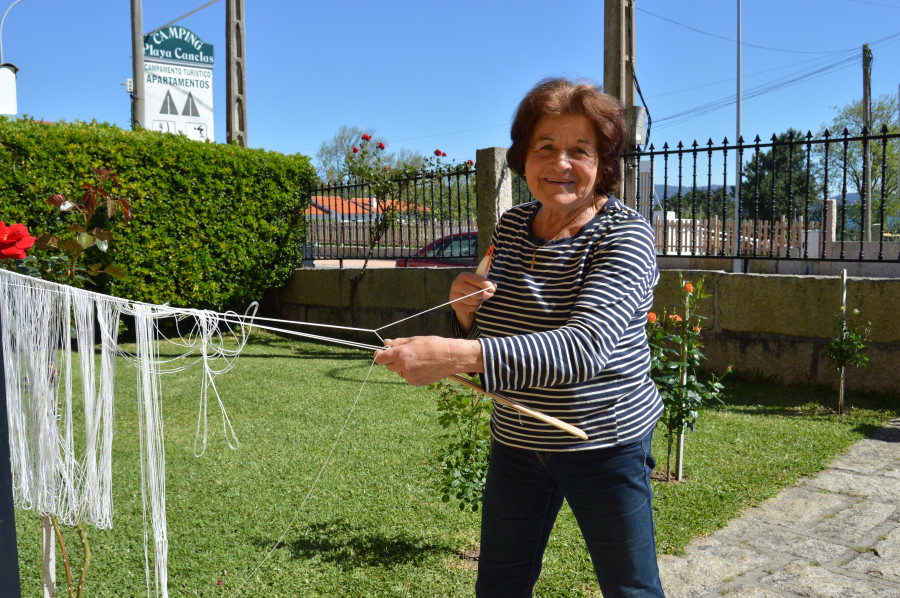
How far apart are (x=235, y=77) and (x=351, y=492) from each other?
9240 millimetres

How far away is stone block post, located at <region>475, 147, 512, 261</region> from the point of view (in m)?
4.61

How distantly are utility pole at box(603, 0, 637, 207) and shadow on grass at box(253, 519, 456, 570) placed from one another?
15.9 ft

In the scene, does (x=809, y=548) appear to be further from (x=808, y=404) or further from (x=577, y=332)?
(x=808, y=404)

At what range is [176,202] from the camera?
9102 mm

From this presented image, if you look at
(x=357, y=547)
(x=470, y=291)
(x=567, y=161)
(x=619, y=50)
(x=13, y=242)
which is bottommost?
(x=357, y=547)

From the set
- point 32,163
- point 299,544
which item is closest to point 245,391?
point 299,544

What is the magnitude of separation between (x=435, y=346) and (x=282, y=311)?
32.0 ft

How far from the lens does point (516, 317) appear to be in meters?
1.73

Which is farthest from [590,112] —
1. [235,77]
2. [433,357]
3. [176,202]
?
[235,77]

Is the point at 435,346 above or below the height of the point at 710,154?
below

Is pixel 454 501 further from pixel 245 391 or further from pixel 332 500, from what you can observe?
pixel 245 391

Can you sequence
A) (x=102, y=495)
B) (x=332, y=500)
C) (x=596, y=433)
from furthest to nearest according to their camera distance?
1. (x=332, y=500)
2. (x=102, y=495)
3. (x=596, y=433)

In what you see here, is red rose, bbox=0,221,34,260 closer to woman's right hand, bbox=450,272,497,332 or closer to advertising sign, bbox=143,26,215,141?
woman's right hand, bbox=450,272,497,332

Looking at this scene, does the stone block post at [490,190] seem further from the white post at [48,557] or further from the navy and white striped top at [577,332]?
the white post at [48,557]
